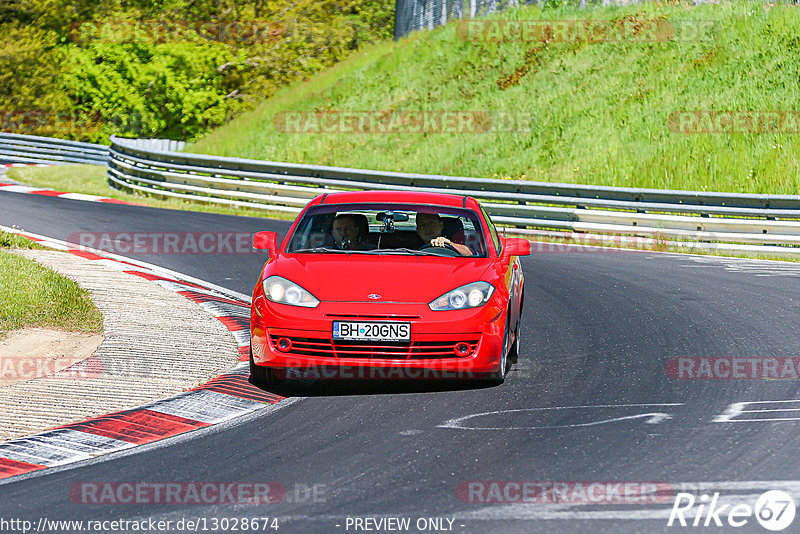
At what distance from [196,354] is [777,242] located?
11.8m

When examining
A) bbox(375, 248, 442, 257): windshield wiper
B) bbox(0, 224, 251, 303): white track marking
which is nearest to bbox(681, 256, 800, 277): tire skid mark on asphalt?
bbox(0, 224, 251, 303): white track marking

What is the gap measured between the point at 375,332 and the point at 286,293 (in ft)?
2.55

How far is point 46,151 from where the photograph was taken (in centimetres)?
3709

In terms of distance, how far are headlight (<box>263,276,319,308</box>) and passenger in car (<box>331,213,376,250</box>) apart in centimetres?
88

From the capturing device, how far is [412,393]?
7.63 m

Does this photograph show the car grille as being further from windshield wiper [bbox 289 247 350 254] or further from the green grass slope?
the green grass slope

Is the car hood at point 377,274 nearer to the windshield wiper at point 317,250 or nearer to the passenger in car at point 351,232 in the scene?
the windshield wiper at point 317,250

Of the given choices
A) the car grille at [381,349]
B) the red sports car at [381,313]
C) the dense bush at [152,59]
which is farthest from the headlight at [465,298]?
the dense bush at [152,59]

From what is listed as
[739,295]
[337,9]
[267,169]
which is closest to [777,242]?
[739,295]

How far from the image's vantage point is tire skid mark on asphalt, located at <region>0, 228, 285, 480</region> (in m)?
6.00

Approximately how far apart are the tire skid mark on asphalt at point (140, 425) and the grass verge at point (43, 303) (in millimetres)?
1968

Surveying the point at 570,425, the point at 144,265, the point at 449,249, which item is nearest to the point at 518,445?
the point at 570,425

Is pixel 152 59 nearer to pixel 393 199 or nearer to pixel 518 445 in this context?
pixel 393 199

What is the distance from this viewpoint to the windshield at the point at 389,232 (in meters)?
8.56
